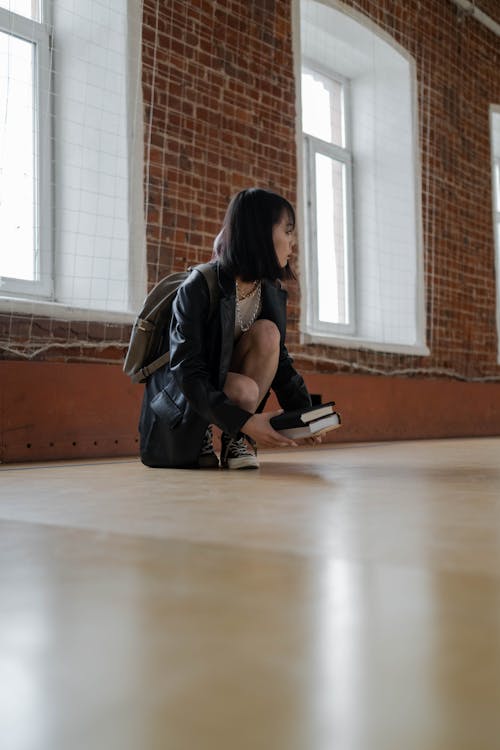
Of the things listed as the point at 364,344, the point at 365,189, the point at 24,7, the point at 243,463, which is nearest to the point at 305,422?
the point at 243,463

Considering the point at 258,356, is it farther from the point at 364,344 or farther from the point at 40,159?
the point at 364,344

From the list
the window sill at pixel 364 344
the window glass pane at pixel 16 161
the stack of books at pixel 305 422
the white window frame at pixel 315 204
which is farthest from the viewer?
the white window frame at pixel 315 204

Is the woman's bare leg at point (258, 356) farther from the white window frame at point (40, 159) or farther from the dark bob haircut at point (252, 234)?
the white window frame at point (40, 159)

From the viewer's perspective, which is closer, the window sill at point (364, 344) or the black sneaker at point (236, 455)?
the black sneaker at point (236, 455)

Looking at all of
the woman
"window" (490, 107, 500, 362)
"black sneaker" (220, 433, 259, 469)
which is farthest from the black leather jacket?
"window" (490, 107, 500, 362)

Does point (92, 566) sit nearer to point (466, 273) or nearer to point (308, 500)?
point (308, 500)

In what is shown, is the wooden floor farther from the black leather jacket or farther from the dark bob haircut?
the dark bob haircut

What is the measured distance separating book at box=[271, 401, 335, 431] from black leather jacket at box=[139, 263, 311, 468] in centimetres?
9

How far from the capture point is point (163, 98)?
398cm

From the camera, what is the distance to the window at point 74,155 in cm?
353

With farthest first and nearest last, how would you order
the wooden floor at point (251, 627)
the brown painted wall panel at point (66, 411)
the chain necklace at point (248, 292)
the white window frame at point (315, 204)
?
the white window frame at point (315, 204), the brown painted wall panel at point (66, 411), the chain necklace at point (248, 292), the wooden floor at point (251, 627)

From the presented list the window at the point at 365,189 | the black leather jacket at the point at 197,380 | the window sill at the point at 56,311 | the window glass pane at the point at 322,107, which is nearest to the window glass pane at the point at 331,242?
the window at the point at 365,189

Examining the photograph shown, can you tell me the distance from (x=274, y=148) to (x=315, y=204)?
887mm

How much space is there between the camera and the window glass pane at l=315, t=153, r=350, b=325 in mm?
5535
